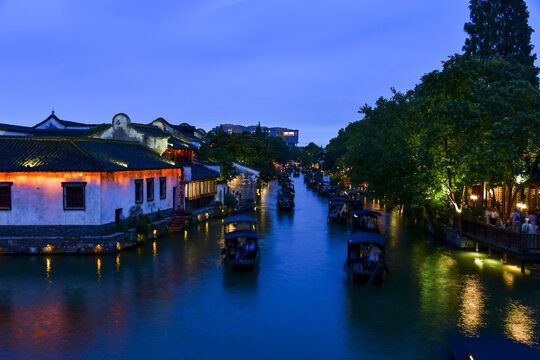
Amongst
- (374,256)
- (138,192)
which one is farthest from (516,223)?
(138,192)

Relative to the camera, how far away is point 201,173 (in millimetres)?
48562

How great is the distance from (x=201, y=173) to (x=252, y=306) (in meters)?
30.7

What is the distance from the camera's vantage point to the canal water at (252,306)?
15.0 m

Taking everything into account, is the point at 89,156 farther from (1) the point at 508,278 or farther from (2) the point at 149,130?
(1) the point at 508,278

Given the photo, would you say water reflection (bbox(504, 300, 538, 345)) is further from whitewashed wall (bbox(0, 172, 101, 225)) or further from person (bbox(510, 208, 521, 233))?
whitewashed wall (bbox(0, 172, 101, 225))

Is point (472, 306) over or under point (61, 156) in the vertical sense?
under

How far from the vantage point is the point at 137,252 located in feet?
98.4

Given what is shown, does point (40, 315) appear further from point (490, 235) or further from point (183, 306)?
point (490, 235)

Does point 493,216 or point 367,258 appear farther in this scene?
point 493,216

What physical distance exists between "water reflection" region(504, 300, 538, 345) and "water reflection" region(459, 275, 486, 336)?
3.18 ft

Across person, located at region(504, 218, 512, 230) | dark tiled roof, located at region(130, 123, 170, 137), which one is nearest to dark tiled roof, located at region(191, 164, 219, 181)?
dark tiled roof, located at region(130, 123, 170, 137)

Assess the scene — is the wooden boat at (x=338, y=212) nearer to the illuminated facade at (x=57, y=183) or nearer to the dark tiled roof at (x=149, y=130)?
the dark tiled roof at (x=149, y=130)

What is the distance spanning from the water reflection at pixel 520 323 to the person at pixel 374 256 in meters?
6.21

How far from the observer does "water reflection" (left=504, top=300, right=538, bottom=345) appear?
15680 mm
